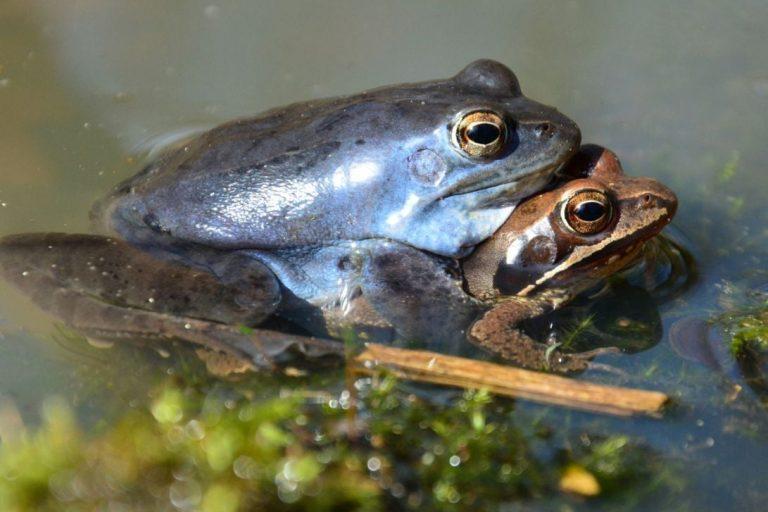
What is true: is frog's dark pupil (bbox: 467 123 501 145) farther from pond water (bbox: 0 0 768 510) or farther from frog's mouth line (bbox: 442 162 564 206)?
pond water (bbox: 0 0 768 510)

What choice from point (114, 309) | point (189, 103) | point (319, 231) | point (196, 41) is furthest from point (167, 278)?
point (196, 41)

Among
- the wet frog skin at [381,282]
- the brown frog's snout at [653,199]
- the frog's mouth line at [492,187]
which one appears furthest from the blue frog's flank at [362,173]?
the brown frog's snout at [653,199]

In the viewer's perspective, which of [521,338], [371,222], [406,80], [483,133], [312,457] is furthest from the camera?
[406,80]

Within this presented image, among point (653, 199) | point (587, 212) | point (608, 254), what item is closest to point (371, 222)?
point (587, 212)

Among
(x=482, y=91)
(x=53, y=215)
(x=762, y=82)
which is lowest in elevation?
(x=53, y=215)

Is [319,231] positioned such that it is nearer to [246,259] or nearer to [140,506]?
[246,259]

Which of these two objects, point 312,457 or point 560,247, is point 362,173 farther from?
point 312,457

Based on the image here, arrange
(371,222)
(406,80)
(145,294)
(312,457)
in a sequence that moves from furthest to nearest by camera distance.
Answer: (406,80)
(371,222)
(145,294)
(312,457)
